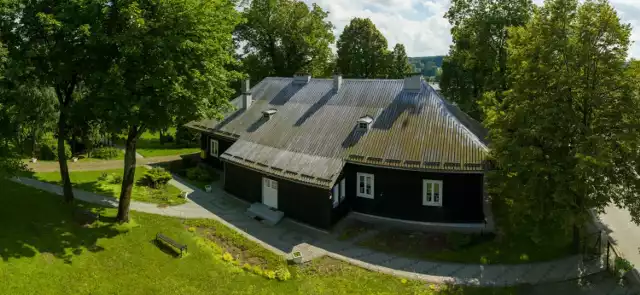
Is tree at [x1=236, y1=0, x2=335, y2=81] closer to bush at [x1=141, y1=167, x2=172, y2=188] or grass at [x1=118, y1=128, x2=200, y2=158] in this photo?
grass at [x1=118, y1=128, x2=200, y2=158]

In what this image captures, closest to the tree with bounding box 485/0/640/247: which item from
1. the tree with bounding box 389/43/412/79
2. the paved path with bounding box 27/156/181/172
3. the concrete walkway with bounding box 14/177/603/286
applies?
the concrete walkway with bounding box 14/177/603/286

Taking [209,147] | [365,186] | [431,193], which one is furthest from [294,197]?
[209,147]

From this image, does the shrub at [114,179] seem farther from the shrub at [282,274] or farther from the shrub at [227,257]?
the shrub at [282,274]

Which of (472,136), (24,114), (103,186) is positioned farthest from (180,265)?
(472,136)

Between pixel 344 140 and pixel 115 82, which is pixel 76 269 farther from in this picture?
pixel 344 140

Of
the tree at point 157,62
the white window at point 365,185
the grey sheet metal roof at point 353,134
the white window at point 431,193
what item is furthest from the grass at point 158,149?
the white window at point 431,193
